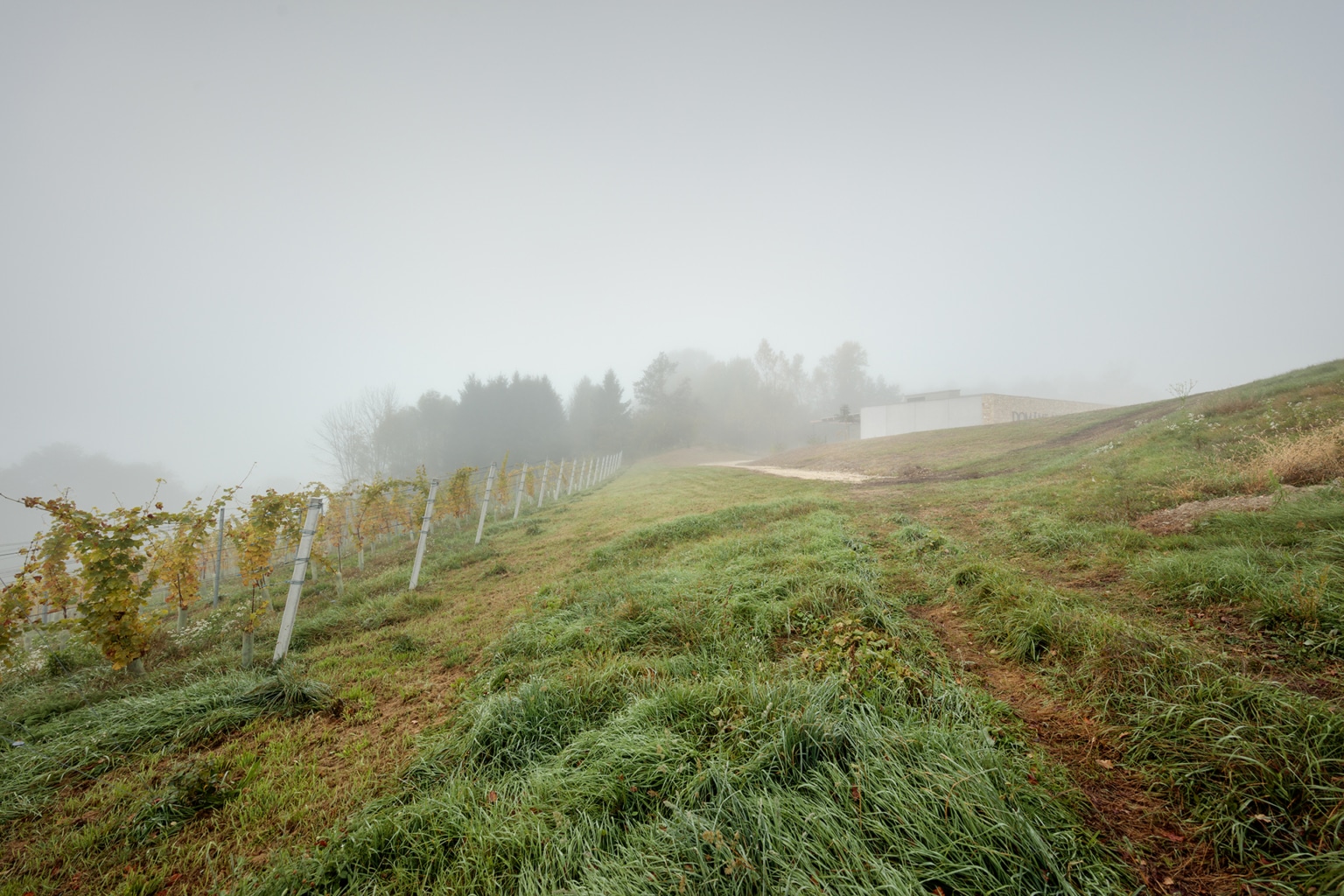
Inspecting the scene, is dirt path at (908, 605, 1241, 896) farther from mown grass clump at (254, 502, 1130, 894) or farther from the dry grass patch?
the dry grass patch

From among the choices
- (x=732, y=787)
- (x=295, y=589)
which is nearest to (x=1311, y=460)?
(x=732, y=787)

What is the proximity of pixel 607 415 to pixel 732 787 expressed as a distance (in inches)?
2376

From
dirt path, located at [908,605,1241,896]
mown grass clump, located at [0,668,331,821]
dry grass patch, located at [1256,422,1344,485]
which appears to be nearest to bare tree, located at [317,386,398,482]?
mown grass clump, located at [0,668,331,821]

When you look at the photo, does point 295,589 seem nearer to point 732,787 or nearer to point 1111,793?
point 732,787

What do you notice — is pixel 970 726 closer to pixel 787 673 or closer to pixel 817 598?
pixel 787 673

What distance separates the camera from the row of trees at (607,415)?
53.6 metres

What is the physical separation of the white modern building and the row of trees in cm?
1179

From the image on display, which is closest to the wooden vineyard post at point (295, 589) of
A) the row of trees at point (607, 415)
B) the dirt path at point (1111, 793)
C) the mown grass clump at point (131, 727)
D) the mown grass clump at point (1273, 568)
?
the mown grass clump at point (131, 727)

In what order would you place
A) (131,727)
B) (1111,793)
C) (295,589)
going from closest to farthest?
(1111,793), (131,727), (295,589)

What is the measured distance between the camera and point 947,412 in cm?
3741

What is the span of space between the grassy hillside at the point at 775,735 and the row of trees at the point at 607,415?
5092 cm

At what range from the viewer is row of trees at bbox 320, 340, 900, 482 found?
53594 mm

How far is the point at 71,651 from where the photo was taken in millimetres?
5465

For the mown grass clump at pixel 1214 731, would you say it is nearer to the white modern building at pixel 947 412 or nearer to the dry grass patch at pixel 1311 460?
the dry grass patch at pixel 1311 460
